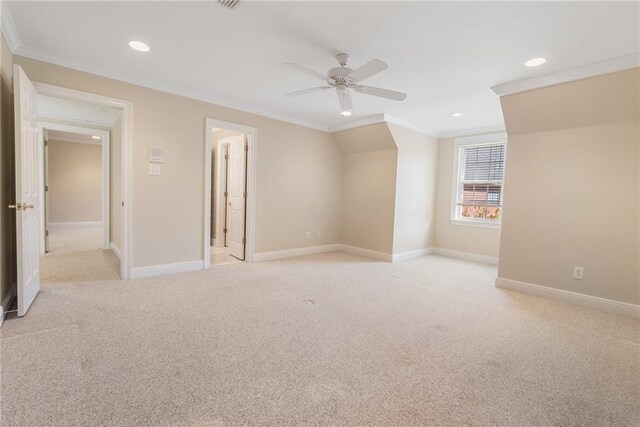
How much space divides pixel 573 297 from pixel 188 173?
16.3 feet

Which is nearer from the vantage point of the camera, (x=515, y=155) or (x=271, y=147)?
(x=515, y=155)

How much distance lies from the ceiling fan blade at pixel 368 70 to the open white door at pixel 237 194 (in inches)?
104

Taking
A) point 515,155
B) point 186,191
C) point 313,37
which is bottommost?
point 186,191

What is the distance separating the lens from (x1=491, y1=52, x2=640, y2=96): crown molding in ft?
8.71

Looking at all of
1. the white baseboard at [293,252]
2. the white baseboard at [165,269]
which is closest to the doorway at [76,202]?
the white baseboard at [165,269]

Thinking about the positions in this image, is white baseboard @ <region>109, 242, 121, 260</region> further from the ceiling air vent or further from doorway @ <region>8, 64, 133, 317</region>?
the ceiling air vent

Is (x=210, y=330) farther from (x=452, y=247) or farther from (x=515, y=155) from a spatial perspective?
(x=452, y=247)

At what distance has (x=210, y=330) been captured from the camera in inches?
94.0

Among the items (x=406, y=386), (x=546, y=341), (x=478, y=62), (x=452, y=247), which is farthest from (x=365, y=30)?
(x=452, y=247)

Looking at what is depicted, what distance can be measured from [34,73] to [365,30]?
332 centimetres

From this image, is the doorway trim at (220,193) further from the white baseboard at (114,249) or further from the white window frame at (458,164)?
the white window frame at (458,164)

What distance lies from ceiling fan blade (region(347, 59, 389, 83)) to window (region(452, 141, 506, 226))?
3.73 meters

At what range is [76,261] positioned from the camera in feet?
14.7

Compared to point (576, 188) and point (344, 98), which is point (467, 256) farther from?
point (344, 98)
